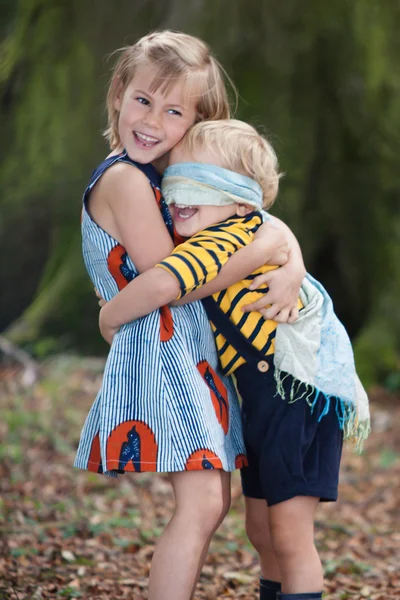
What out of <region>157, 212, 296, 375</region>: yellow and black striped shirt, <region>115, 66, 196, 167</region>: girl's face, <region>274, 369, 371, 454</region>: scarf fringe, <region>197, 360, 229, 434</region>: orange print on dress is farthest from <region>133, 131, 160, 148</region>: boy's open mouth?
<region>274, 369, 371, 454</region>: scarf fringe

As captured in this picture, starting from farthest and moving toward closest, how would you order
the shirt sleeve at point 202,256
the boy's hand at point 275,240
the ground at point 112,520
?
the ground at point 112,520 → the boy's hand at point 275,240 → the shirt sleeve at point 202,256

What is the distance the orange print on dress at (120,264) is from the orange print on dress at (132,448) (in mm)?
452

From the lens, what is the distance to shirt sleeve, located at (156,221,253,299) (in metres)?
2.47

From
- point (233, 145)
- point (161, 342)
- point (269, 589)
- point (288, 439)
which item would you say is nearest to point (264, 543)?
point (269, 589)

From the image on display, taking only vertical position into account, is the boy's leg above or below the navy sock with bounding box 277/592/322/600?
above

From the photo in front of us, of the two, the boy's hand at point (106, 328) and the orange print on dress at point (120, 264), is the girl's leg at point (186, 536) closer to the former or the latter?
the boy's hand at point (106, 328)

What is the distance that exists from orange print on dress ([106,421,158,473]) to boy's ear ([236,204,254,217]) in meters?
0.72

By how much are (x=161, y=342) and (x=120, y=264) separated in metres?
0.29

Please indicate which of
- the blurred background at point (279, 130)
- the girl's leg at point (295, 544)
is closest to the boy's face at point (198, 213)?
the girl's leg at point (295, 544)

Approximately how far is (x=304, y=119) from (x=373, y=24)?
3.14ft

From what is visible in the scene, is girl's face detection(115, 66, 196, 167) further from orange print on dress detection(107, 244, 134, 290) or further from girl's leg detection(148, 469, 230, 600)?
girl's leg detection(148, 469, 230, 600)

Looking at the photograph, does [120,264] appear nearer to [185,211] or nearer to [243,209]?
[185,211]

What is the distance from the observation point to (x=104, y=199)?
2668 millimetres

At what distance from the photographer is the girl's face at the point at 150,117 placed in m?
2.65
